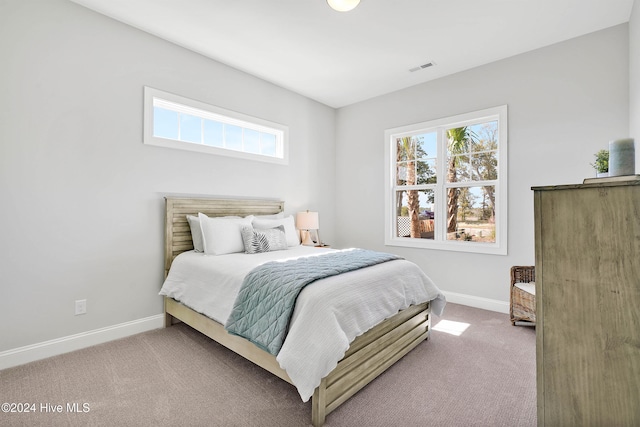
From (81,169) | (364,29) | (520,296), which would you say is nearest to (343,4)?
(364,29)

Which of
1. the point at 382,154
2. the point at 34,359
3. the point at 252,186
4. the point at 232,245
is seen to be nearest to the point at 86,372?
the point at 34,359

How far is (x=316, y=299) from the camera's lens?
5.57ft

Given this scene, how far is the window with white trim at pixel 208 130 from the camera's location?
2990 millimetres

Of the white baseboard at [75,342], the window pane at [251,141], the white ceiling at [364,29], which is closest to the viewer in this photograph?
the white baseboard at [75,342]

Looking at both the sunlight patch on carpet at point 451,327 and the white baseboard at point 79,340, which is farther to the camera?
the sunlight patch on carpet at point 451,327

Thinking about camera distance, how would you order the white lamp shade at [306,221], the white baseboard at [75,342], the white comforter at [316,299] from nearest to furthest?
the white comforter at [316,299] → the white baseboard at [75,342] → the white lamp shade at [306,221]

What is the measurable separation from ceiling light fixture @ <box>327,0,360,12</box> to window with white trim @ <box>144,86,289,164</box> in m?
1.70

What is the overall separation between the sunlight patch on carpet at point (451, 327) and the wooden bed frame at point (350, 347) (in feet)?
1.13

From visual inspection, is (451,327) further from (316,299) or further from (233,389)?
(233,389)

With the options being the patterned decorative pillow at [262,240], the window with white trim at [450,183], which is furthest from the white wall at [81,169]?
the window with white trim at [450,183]

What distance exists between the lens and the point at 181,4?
2.48 meters

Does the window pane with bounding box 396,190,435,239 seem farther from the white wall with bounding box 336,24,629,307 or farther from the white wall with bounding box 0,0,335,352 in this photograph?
the white wall with bounding box 0,0,335,352

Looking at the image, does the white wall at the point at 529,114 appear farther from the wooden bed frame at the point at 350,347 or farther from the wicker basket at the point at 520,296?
the wooden bed frame at the point at 350,347

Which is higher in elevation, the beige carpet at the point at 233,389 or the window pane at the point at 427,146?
the window pane at the point at 427,146
